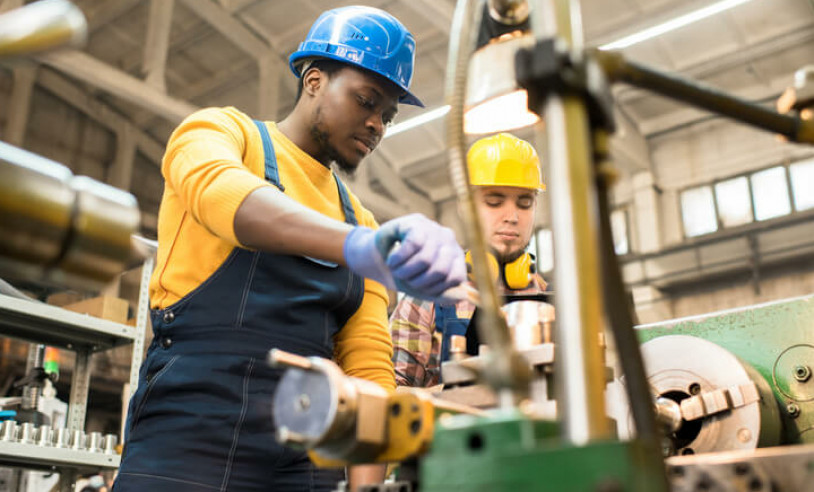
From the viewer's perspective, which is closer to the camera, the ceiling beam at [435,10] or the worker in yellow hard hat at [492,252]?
the worker in yellow hard hat at [492,252]

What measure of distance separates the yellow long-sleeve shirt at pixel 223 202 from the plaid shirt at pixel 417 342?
0.49m

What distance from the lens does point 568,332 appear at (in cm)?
47

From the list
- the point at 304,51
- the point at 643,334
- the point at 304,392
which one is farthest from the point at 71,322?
the point at 304,392

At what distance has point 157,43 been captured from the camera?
6.09 meters

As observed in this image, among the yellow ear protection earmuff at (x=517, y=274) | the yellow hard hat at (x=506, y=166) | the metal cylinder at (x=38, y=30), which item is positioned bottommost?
the metal cylinder at (x=38, y=30)

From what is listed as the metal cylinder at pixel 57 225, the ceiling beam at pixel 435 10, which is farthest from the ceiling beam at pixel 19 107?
the metal cylinder at pixel 57 225

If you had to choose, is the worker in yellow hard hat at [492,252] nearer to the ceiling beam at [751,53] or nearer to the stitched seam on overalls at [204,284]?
the stitched seam on overalls at [204,284]

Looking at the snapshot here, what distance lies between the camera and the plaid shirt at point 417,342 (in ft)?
6.18

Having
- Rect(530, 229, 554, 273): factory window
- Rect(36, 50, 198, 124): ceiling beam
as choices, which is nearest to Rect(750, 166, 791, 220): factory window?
Rect(530, 229, 554, 273): factory window

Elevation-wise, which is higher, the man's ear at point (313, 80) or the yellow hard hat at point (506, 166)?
the yellow hard hat at point (506, 166)

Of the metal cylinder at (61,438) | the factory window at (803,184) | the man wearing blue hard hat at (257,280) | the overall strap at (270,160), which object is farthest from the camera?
the factory window at (803,184)

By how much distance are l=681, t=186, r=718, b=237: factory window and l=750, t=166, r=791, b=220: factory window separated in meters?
0.39

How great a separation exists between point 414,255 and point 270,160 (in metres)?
0.52

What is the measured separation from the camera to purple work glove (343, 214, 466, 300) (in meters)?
0.82
